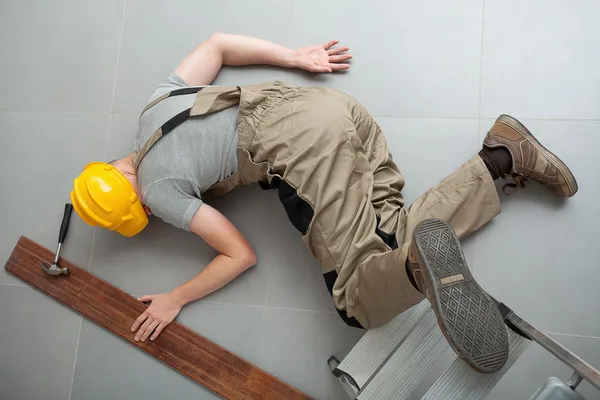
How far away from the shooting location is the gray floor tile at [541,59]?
4.34 ft

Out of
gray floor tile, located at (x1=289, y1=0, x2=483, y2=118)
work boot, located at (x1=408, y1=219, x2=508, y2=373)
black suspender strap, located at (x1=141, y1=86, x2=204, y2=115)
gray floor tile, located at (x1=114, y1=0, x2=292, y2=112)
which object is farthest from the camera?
gray floor tile, located at (x1=114, y1=0, x2=292, y2=112)

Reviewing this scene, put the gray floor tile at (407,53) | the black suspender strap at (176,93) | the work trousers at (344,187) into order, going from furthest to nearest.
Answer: the gray floor tile at (407,53)
the black suspender strap at (176,93)
the work trousers at (344,187)

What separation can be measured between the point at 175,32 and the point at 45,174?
563 mm

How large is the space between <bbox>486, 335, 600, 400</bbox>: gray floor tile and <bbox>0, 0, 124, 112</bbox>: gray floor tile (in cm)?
130

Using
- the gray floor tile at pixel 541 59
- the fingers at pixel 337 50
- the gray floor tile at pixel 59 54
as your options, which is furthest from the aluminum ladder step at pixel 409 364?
the gray floor tile at pixel 59 54

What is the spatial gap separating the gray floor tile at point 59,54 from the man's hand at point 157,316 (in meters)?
0.58

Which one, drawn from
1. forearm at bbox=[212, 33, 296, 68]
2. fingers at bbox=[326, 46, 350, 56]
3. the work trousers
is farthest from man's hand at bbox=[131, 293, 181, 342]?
fingers at bbox=[326, 46, 350, 56]

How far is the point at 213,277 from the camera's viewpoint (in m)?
1.35

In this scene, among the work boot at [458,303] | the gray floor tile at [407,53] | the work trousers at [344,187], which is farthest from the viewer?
the gray floor tile at [407,53]

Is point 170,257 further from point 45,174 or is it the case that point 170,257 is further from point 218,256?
point 45,174

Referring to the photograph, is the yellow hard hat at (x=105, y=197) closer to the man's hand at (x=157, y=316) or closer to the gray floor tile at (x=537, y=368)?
the man's hand at (x=157, y=316)

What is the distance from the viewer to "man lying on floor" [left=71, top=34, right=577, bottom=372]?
3.82ft

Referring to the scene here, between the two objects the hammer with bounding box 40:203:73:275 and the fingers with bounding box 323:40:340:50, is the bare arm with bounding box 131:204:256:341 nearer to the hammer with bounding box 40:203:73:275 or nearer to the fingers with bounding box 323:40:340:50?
the hammer with bounding box 40:203:73:275

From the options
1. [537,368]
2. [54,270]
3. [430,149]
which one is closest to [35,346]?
[54,270]
